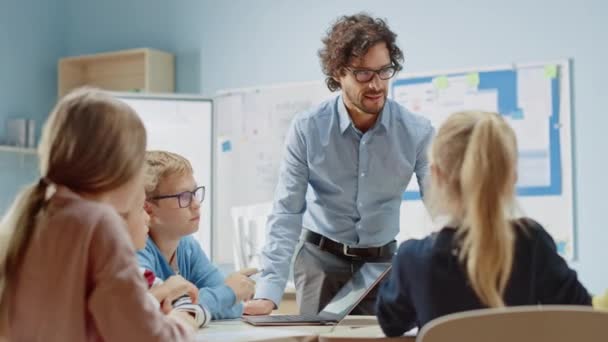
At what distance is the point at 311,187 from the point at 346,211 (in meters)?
0.15

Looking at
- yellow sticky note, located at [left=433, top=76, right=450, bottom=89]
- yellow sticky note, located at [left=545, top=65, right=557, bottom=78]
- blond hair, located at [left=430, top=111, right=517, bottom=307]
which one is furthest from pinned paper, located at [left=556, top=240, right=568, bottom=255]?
blond hair, located at [left=430, top=111, right=517, bottom=307]

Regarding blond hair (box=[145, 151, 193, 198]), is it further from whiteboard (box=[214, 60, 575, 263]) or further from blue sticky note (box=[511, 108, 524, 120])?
blue sticky note (box=[511, 108, 524, 120])

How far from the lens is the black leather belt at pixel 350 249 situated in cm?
247

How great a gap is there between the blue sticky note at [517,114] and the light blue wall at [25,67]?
2824 millimetres

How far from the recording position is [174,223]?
1927mm

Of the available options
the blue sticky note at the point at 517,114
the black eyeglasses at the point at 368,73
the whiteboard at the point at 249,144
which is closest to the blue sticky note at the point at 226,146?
the whiteboard at the point at 249,144

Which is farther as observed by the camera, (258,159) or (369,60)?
(258,159)

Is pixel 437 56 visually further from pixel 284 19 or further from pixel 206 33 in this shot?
pixel 206 33

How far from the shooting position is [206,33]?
4.75 meters

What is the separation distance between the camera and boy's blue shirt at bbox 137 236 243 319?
1.83 metres

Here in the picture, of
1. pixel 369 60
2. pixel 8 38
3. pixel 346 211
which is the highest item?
pixel 8 38

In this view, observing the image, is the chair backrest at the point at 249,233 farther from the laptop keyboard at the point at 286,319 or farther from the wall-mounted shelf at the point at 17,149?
the laptop keyboard at the point at 286,319

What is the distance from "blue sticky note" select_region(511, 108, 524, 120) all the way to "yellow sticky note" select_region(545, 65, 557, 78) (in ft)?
0.65

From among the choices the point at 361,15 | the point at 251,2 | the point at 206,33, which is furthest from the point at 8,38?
the point at 361,15
